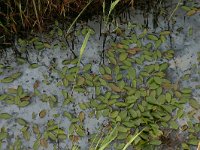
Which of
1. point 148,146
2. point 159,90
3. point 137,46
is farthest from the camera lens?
point 137,46

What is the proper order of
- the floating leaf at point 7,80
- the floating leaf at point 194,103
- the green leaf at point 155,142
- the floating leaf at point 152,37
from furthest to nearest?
the floating leaf at point 152,37 < the floating leaf at point 7,80 < the floating leaf at point 194,103 < the green leaf at point 155,142

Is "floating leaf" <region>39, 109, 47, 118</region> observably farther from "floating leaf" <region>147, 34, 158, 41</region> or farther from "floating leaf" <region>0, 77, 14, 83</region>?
"floating leaf" <region>147, 34, 158, 41</region>

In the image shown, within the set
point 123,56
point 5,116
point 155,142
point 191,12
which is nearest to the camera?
point 155,142

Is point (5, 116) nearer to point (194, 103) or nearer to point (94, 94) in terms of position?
point (94, 94)

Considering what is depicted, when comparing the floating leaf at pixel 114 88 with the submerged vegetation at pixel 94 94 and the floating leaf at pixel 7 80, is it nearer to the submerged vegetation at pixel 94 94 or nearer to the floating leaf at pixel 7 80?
the submerged vegetation at pixel 94 94

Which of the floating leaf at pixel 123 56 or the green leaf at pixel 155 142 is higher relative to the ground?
the floating leaf at pixel 123 56

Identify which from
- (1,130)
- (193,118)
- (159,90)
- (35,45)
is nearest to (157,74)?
(159,90)

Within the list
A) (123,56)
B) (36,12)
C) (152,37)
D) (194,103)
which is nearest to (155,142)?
(194,103)

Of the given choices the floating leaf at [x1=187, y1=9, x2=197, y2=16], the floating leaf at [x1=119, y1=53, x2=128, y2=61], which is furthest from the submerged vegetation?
the floating leaf at [x1=187, y1=9, x2=197, y2=16]

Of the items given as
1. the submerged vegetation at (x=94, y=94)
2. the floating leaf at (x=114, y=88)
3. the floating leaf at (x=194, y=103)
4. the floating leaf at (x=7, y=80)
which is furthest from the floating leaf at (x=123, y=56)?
the floating leaf at (x=7, y=80)

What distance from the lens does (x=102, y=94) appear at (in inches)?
92.7

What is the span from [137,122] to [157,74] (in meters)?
0.34

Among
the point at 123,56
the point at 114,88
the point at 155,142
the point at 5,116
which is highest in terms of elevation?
the point at 123,56

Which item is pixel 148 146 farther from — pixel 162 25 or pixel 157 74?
pixel 162 25
